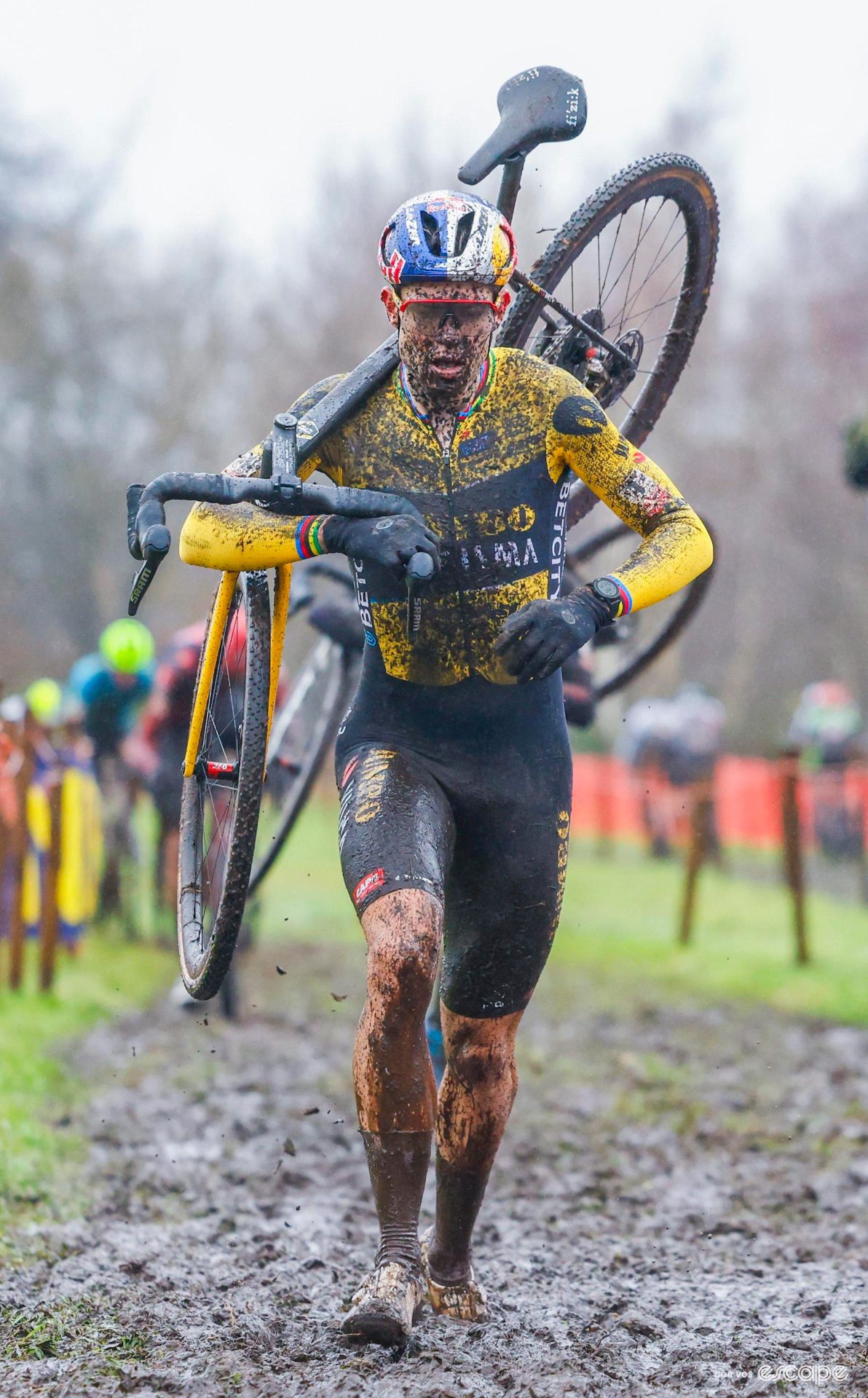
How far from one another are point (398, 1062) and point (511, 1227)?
79.8 inches

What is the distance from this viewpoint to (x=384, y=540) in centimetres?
389

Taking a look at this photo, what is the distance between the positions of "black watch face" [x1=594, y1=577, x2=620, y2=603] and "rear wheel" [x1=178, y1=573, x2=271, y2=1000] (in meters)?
0.93

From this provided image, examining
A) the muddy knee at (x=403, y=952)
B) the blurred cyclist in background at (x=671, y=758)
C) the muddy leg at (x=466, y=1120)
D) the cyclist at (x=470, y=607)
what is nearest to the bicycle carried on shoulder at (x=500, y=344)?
the cyclist at (x=470, y=607)

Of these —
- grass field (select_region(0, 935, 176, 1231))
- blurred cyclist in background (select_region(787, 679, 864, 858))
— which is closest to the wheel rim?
grass field (select_region(0, 935, 176, 1231))

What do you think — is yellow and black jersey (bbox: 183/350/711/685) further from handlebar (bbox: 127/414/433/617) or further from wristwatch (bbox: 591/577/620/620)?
handlebar (bbox: 127/414/433/617)

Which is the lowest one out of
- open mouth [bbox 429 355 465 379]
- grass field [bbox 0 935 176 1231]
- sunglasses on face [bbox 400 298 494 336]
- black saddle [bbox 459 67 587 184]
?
grass field [bbox 0 935 176 1231]

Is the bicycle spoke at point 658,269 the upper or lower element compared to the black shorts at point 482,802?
upper

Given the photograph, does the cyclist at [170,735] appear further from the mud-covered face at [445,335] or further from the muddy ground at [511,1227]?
the mud-covered face at [445,335]

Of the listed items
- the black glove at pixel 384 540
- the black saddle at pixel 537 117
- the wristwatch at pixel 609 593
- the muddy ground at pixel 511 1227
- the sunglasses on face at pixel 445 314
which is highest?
the black saddle at pixel 537 117

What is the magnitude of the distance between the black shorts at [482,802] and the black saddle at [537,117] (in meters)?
1.68

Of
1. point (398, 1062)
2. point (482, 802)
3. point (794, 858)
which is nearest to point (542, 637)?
point (482, 802)

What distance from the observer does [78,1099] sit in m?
7.31

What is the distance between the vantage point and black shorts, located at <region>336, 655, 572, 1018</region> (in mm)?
4184

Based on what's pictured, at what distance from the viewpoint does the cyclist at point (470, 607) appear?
4055 mm
